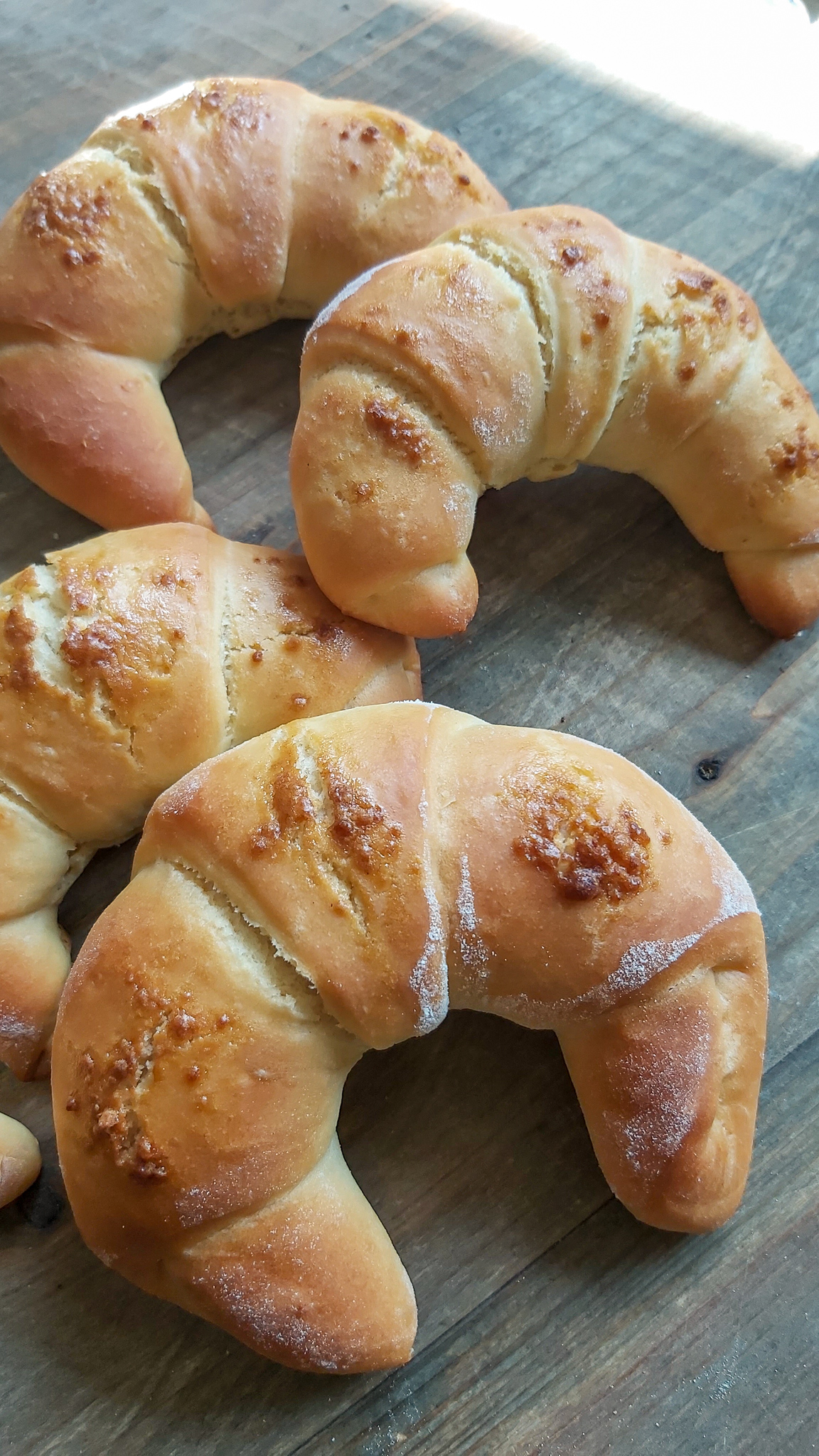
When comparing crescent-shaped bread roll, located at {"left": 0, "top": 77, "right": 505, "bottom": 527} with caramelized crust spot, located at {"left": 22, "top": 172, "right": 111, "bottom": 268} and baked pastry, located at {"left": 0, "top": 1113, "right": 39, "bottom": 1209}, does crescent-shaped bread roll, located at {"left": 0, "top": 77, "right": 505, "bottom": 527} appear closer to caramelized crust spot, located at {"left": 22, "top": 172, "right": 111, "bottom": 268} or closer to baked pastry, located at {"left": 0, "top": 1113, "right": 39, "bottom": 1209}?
caramelized crust spot, located at {"left": 22, "top": 172, "right": 111, "bottom": 268}

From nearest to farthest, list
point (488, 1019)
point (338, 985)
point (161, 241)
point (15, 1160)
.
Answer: point (338, 985) < point (15, 1160) < point (488, 1019) < point (161, 241)

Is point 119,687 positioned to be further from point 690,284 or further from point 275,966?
point 690,284

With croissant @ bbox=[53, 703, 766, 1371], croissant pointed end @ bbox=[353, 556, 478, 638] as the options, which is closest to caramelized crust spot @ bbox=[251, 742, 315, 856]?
croissant @ bbox=[53, 703, 766, 1371]

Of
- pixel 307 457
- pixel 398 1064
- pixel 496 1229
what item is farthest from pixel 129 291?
pixel 496 1229

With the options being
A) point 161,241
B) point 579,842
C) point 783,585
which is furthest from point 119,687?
point 783,585

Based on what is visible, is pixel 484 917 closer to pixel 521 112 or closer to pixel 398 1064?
pixel 398 1064

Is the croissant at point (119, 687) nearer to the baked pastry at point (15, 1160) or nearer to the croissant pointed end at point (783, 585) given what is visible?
the baked pastry at point (15, 1160)
